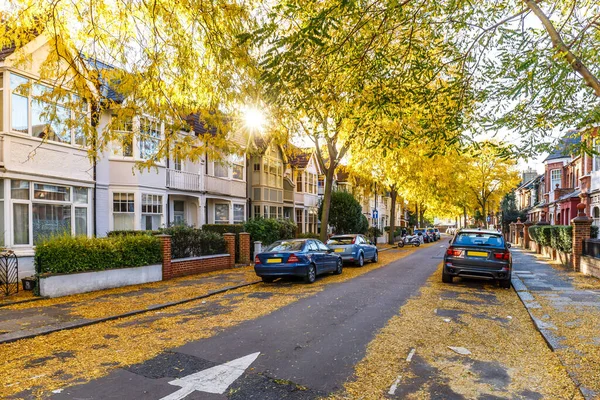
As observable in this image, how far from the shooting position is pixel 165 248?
1424 cm

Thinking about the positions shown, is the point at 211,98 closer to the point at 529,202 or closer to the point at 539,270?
the point at 539,270

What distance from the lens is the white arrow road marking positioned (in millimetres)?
4859

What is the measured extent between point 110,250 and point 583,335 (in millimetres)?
11161

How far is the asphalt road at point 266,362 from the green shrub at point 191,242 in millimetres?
7051

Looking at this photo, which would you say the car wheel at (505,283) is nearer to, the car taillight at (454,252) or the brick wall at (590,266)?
the car taillight at (454,252)

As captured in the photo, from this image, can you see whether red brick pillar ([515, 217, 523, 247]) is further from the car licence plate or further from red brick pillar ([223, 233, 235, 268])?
red brick pillar ([223, 233, 235, 268])

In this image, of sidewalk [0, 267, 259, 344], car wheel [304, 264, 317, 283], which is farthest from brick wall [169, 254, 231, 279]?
car wheel [304, 264, 317, 283]

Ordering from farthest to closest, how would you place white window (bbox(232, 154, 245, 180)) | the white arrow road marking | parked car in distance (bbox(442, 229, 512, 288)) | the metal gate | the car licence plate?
1. white window (bbox(232, 154, 245, 180))
2. the car licence plate
3. parked car in distance (bbox(442, 229, 512, 288))
4. the metal gate
5. the white arrow road marking

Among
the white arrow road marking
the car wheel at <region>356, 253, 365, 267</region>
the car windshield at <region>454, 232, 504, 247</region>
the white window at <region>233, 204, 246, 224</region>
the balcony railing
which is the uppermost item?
the balcony railing

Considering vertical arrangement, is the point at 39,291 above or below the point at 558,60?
below

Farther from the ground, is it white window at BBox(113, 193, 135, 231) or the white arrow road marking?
white window at BBox(113, 193, 135, 231)

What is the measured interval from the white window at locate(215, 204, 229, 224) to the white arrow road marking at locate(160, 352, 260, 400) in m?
20.6

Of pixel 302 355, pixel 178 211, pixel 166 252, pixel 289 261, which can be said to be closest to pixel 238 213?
pixel 178 211

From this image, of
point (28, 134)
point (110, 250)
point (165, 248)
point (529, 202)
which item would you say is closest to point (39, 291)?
point (110, 250)
